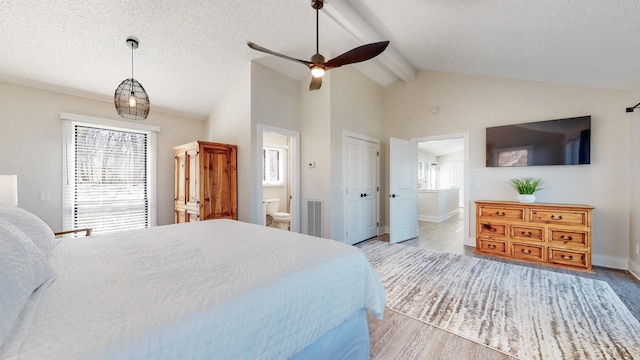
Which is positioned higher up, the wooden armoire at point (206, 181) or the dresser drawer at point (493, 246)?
the wooden armoire at point (206, 181)

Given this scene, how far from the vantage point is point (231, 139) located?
390 cm

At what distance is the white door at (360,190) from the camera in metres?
4.34

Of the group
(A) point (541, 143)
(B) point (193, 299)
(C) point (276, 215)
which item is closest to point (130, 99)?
(B) point (193, 299)

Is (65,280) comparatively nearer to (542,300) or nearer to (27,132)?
(27,132)

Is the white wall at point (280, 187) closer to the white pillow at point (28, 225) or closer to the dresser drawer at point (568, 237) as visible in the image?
the white pillow at point (28, 225)

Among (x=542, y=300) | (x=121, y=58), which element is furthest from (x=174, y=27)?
(x=542, y=300)

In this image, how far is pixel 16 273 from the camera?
0.83 metres

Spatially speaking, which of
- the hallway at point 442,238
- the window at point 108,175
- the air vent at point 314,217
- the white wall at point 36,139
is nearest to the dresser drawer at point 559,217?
the hallway at point 442,238

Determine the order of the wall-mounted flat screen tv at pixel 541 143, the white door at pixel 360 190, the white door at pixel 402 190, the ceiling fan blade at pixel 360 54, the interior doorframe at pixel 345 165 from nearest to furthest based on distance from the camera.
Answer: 1. the ceiling fan blade at pixel 360 54
2. the wall-mounted flat screen tv at pixel 541 143
3. the interior doorframe at pixel 345 165
4. the white door at pixel 360 190
5. the white door at pixel 402 190

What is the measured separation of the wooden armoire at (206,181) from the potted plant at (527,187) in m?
4.23

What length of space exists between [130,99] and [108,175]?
77.0 inches

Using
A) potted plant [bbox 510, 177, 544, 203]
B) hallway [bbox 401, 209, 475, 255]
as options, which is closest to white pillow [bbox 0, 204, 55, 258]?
hallway [bbox 401, 209, 475, 255]

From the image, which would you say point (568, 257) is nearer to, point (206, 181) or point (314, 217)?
point (314, 217)

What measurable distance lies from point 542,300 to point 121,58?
5.21 metres
